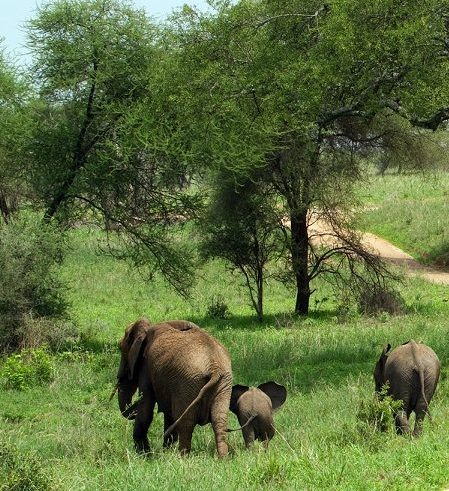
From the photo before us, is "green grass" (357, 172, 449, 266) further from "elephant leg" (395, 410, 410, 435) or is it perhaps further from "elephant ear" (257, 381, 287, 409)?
"elephant leg" (395, 410, 410, 435)

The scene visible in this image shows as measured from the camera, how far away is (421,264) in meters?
40.8

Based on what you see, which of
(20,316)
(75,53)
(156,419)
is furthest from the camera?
(75,53)

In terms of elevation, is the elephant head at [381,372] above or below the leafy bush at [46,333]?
above

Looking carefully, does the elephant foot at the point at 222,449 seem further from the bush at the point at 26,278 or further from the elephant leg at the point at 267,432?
the bush at the point at 26,278

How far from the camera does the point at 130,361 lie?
39.4 ft

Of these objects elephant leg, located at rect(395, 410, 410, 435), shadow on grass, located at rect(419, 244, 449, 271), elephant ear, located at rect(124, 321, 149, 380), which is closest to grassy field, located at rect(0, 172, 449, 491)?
elephant leg, located at rect(395, 410, 410, 435)

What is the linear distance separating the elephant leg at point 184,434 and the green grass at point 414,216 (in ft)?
89.1

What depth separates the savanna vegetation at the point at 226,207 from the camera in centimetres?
1059

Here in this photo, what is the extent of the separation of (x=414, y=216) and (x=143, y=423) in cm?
3642

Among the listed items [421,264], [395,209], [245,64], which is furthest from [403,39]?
[395,209]

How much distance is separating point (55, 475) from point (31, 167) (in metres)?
16.8

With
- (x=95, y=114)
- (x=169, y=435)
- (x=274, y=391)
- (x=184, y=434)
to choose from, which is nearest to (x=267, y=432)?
(x=274, y=391)

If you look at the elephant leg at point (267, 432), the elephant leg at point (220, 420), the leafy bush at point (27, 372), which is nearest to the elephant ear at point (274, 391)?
the elephant leg at point (267, 432)

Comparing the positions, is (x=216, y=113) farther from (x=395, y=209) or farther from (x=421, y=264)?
(x=395, y=209)
